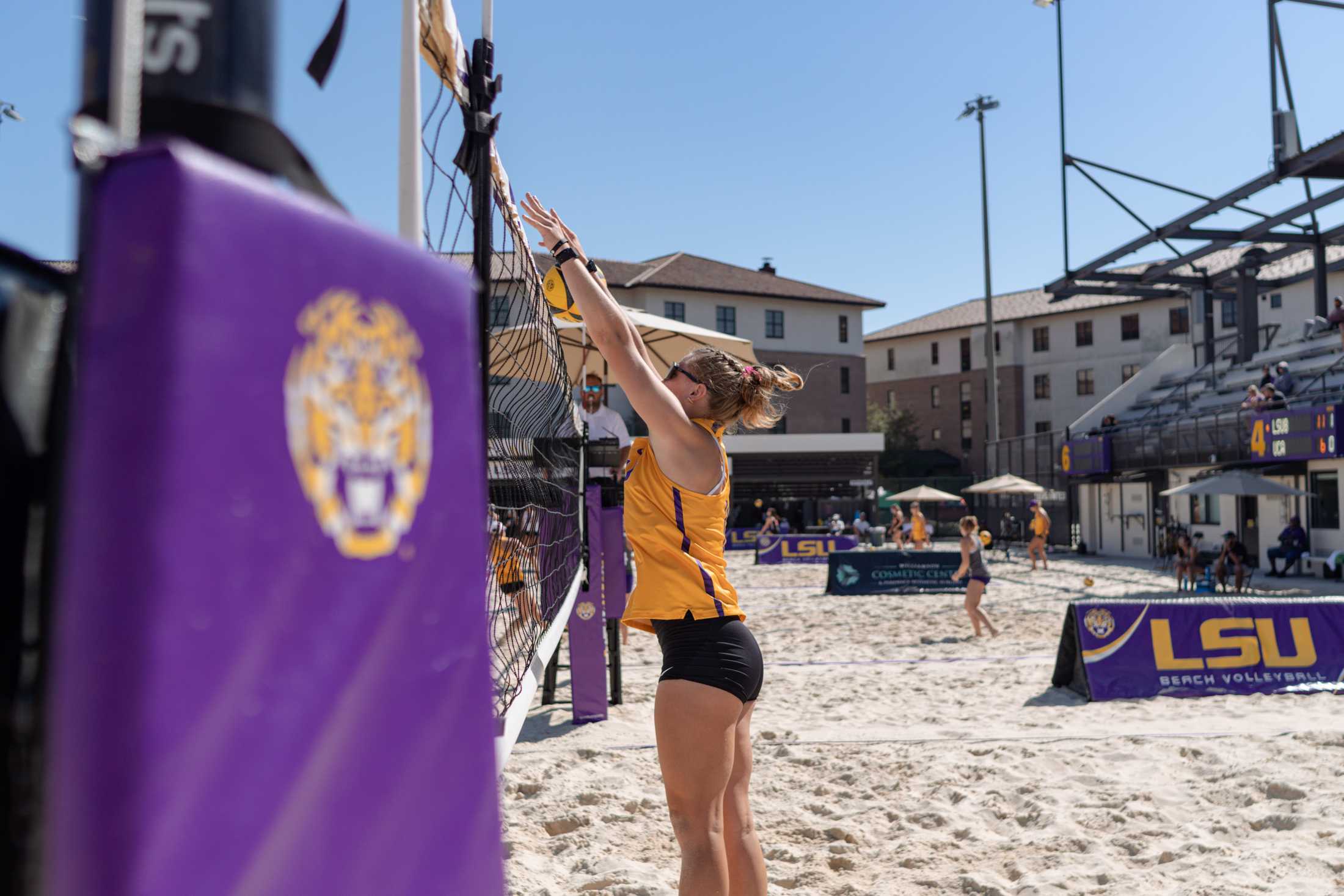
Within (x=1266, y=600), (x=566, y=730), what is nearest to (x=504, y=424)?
(x=566, y=730)

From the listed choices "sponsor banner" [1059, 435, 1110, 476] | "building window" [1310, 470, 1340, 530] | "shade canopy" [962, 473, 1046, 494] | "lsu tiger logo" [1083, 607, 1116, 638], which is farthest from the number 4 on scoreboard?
"lsu tiger logo" [1083, 607, 1116, 638]

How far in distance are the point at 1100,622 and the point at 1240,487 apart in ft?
38.5

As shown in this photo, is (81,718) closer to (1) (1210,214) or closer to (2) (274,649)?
(2) (274,649)

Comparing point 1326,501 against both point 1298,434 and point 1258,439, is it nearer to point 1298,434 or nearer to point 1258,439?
point 1258,439

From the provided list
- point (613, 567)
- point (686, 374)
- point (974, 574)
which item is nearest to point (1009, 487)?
point (974, 574)

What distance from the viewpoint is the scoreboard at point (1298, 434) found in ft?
54.4

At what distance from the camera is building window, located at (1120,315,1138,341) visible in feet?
145

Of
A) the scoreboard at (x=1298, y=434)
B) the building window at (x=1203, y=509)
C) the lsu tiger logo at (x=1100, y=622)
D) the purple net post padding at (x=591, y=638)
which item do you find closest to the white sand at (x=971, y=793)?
the purple net post padding at (x=591, y=638)

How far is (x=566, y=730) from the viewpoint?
19.6ft

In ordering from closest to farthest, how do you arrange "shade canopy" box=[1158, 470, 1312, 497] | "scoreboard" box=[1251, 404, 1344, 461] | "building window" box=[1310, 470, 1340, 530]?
1. "shade canopy" box=[1158, 470, 1312, 497]
2. "scoreboard" box=[1251, 404, 1344, 461]
3. "building window" box=[1310, 470, 1340, 530]

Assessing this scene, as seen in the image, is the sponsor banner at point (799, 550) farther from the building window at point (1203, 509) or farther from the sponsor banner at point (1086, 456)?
the building window at point (1203, 509)

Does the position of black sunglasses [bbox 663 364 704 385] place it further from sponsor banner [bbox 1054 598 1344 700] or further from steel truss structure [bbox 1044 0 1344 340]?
steel truss structure [bbox 1044 0 1344 340]

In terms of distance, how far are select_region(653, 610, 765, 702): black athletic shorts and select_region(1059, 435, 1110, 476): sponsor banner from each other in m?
25.9

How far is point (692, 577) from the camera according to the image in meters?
2.34
